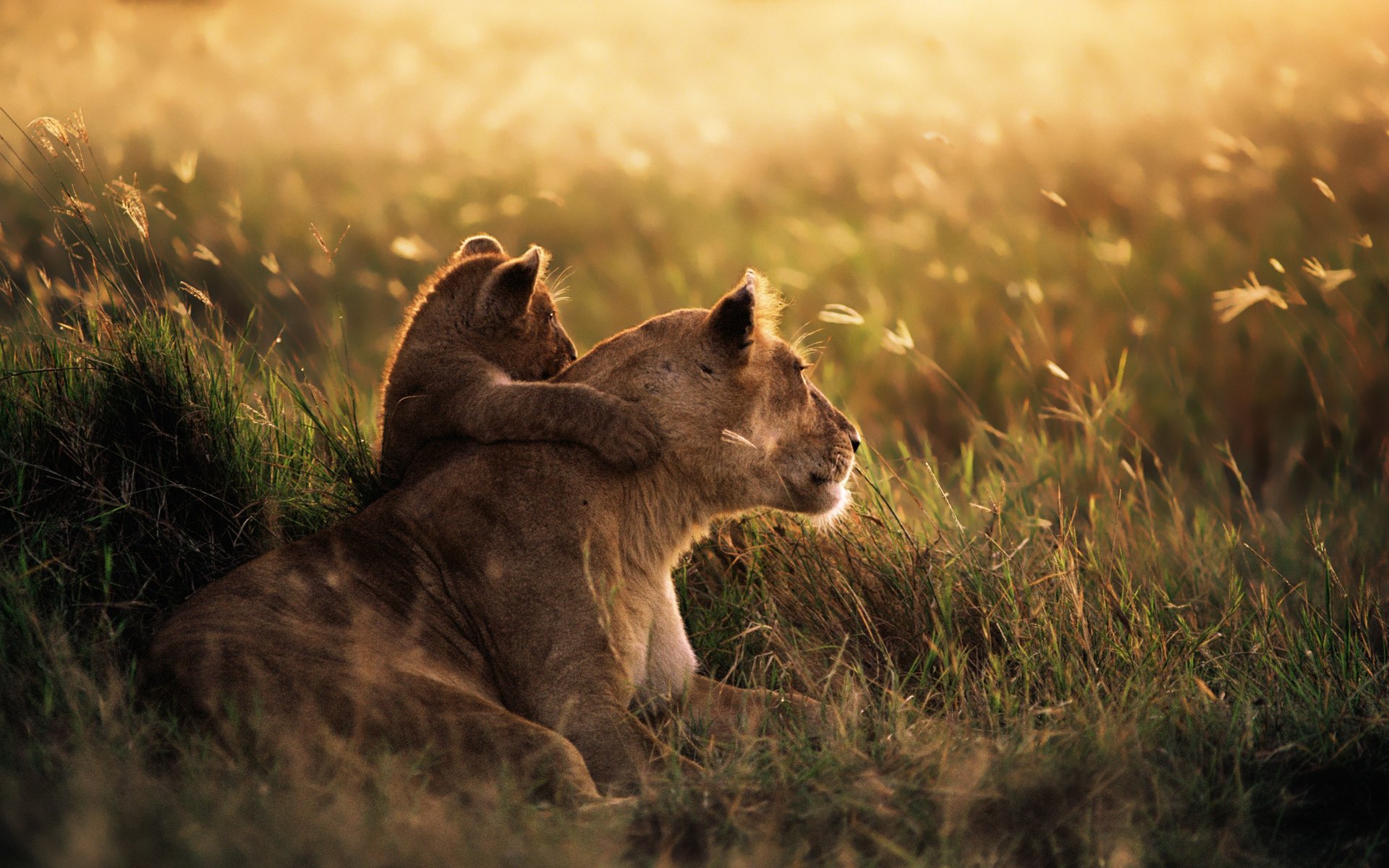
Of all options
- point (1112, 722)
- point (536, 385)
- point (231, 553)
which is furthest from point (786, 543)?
point (231, 553)

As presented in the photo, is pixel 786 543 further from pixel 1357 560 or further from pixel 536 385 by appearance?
pixel 1357 560

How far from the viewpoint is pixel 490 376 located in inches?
177

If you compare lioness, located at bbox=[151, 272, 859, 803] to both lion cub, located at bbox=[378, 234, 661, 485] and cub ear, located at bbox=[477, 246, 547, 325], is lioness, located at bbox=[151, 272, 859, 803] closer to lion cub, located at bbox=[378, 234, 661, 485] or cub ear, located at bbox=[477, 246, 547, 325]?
lion cub, located at bbox=[378, 234, 661, 485]

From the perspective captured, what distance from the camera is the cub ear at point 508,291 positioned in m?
4.57

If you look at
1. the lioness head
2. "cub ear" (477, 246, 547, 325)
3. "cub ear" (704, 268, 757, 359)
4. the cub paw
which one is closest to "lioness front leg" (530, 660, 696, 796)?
the cub paw

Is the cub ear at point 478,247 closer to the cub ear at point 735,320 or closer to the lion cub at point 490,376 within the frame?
the lion cub at point 490,376

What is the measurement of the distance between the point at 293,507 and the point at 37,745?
169 centimetres

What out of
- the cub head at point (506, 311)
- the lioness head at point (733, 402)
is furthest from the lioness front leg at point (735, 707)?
the cub head at point (506, 311)

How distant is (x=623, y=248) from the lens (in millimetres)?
11734

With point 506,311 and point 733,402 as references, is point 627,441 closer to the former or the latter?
point 733,402

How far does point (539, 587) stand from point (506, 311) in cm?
122

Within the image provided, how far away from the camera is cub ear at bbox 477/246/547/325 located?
457 centimetres

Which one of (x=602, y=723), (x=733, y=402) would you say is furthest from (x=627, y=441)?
(x=602, y=723)

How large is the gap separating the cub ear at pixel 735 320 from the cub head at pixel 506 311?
730 mm
